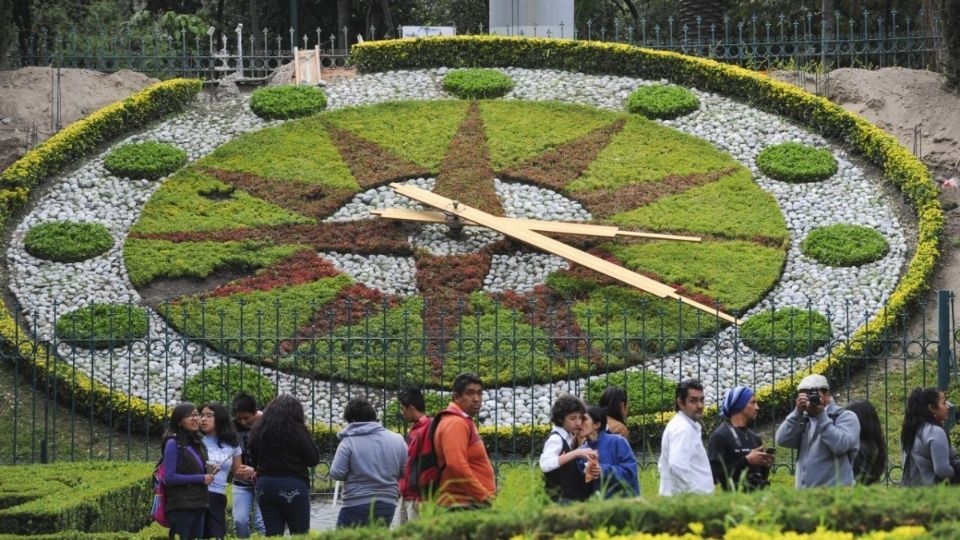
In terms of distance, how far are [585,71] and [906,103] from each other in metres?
4.73

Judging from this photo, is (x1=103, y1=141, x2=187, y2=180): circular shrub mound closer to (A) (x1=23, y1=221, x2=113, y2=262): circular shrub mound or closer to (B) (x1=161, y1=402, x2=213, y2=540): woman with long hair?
(A) (x1=23, y1=221, x2=113, y2=262): circular shrub mound

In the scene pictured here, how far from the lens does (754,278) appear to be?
61.9 feet

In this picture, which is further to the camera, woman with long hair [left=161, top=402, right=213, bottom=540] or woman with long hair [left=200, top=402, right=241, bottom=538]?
woman with long hair [left=200, top=402, right=241, bottom=538]

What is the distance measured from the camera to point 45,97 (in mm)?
23266

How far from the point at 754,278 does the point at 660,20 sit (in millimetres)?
19089

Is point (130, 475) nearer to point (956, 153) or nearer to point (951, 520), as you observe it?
point (951, 520)

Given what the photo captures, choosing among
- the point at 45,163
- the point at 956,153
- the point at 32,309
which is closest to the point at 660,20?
the point at 956,153

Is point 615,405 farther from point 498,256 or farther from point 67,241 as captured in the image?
point 67,241

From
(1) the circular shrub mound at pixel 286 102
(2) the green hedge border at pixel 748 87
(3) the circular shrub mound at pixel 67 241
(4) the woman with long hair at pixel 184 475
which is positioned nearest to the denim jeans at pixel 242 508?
(4) the woman with long hair at pixel 184 475

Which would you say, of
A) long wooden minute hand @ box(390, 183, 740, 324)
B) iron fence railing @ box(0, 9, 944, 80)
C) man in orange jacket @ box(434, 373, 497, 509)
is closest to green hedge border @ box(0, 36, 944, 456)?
iron fence railing @ box(0, 9, 944, 80)

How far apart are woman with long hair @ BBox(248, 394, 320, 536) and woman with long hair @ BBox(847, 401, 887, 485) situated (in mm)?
3520

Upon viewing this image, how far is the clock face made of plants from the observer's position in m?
18.1

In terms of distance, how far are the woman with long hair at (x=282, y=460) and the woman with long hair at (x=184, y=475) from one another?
41 centimetres

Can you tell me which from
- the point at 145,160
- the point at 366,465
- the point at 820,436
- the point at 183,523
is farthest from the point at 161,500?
the point at 145,160
